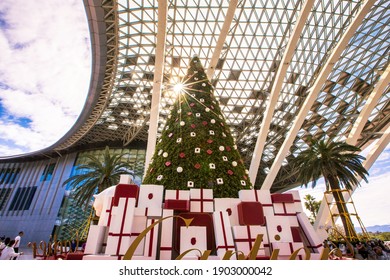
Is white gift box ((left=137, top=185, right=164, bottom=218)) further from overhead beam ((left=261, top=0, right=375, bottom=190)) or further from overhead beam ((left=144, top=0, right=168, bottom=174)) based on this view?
overhead beam ((left=261, top=0, right=375, bottom=190))

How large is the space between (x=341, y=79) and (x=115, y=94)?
28025 millimetres

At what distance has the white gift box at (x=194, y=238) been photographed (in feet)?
13.0

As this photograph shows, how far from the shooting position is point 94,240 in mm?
4020

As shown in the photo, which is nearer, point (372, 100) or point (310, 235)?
point (310, 235)

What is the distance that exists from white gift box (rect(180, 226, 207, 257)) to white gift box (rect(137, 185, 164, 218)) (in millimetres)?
671

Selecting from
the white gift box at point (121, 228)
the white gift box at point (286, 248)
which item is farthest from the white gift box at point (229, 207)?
the white gift box at point (121, 228)

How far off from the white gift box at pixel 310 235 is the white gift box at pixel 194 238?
236cm

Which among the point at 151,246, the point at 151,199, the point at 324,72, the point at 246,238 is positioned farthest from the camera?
the point at 324,72

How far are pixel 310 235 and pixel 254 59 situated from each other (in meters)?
23.0

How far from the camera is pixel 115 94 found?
1056 inches

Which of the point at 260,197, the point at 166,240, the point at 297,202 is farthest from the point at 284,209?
the point at 166,240

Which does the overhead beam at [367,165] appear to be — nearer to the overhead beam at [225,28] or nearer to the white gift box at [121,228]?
the overhead beam at [225,28]

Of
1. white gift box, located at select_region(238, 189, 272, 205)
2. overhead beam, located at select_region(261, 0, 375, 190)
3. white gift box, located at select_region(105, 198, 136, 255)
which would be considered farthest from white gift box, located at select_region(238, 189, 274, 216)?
overhead beam, located at select_region(261, 0, 375, 190)

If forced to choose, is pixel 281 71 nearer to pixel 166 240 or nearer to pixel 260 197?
pixel 260 197
